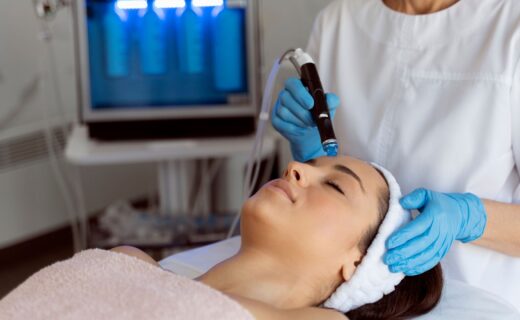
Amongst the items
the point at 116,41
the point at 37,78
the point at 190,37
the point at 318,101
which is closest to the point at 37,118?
the point at 37,78

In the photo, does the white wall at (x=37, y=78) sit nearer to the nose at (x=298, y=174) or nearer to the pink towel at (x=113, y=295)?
the nose at (x=298, y=174)

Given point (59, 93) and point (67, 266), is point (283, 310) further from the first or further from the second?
point (59, 93)

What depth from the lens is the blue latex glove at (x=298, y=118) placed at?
1467 millimetres

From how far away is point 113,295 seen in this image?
43.9 inches

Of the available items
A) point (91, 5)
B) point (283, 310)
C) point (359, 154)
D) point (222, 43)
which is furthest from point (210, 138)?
point (283, 310)

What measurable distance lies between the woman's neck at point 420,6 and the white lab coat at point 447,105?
2 centimetres

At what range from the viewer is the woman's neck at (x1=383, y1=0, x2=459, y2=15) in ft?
4.77

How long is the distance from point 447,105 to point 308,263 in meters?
0.39

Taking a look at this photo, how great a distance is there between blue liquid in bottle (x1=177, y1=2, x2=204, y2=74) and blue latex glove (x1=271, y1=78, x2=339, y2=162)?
755mm

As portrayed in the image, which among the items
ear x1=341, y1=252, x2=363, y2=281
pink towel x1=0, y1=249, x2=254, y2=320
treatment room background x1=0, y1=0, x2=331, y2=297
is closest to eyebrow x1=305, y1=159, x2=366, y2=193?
ear x1=341, y1=252, x2=363, y2=281

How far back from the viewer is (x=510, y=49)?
1.35m

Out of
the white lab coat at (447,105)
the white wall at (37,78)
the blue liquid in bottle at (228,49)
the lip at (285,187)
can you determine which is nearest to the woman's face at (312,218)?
the lip at (285,187)

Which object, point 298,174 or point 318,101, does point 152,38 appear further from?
point 298,174

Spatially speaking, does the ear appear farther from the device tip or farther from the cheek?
the device tip
